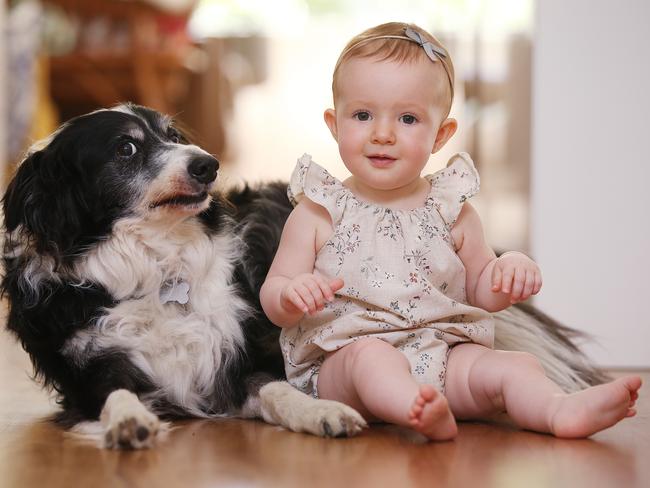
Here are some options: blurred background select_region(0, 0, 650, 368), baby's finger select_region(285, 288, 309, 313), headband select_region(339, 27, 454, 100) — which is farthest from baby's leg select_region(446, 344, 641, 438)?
blurred background select_region(0, 0, 650, 368)

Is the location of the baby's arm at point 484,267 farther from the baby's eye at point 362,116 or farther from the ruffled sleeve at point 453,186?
the baby's eye at point 362,116

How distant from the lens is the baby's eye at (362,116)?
5.99 ft

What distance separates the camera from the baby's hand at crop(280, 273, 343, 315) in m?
1.64

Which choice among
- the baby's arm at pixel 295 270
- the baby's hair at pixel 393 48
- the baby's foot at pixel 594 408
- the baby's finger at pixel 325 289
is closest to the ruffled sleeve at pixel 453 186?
the baby's hair at pixel 393 48

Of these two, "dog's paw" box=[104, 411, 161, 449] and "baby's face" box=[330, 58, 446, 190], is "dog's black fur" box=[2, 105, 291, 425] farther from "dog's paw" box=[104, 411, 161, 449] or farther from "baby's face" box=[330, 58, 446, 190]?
"baby's face" box=[330, 58, 446, 190]

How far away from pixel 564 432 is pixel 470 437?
6.7 inches

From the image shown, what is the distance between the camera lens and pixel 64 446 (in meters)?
1.64

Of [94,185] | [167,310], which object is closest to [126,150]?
[94,185]

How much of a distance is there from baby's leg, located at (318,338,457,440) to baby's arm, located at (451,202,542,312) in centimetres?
25

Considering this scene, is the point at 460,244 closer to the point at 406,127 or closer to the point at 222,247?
the point at 406,127

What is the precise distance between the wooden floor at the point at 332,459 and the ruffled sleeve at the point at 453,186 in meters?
0.44

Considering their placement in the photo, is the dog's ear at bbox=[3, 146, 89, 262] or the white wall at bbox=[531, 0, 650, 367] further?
the white wall at bbox=[531, 0, 650, 367]

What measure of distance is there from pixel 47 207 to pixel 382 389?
0.78 m

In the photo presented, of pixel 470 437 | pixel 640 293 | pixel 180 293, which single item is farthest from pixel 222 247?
pixel 640 293
